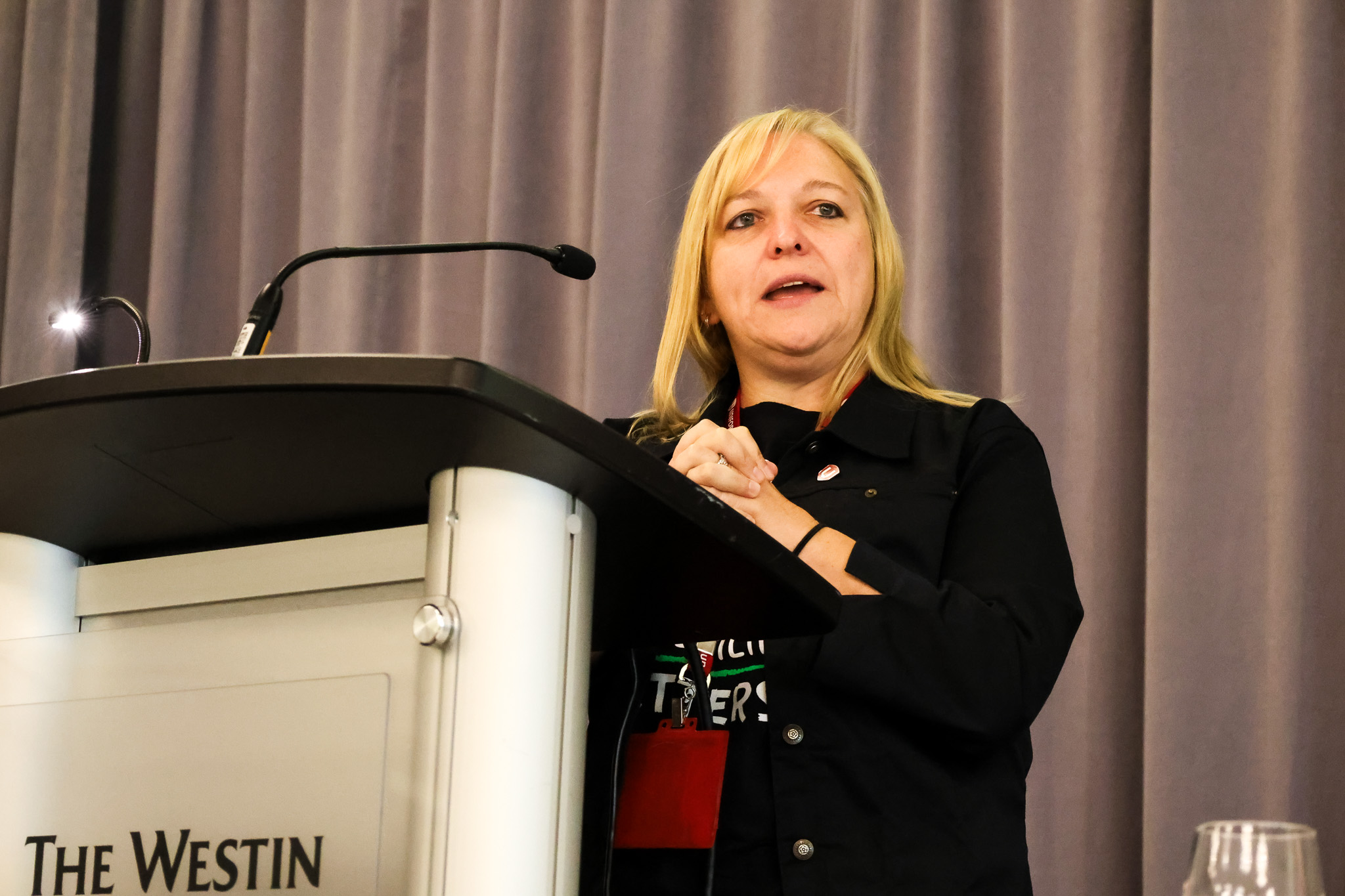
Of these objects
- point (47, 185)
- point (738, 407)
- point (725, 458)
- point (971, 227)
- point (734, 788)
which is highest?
point (47, 185)

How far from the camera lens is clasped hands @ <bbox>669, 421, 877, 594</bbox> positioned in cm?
103

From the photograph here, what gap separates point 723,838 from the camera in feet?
4.01

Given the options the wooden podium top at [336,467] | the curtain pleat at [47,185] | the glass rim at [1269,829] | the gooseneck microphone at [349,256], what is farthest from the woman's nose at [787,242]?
the curtain pleat at [47,185]

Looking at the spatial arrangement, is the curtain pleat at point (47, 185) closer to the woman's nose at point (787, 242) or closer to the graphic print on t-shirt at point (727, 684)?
the woman's nose at point (787, 242)

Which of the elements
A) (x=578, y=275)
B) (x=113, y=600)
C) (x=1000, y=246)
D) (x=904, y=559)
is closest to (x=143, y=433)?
(x=113, y=600)

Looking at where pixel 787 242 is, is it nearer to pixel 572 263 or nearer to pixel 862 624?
pixel 572 263

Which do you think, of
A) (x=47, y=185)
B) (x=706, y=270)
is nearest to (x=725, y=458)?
(x=706, y=270)

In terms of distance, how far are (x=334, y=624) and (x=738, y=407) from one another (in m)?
1.04

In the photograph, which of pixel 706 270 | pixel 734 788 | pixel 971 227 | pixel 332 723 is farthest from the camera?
pixel 971 227

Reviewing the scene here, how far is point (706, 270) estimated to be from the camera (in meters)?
1.74

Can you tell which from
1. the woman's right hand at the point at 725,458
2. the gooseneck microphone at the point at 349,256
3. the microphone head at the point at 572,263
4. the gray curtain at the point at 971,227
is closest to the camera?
the woman's right hand at the point at 725,458

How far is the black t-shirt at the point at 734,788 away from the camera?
1.20 metres

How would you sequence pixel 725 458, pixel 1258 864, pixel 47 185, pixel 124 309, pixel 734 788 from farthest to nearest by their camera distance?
pixel 47 185
pixel 124 309
pixel 734 788
pixel 725 458
pixel 1258 864

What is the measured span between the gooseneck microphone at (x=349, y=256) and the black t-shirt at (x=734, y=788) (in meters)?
0.39
